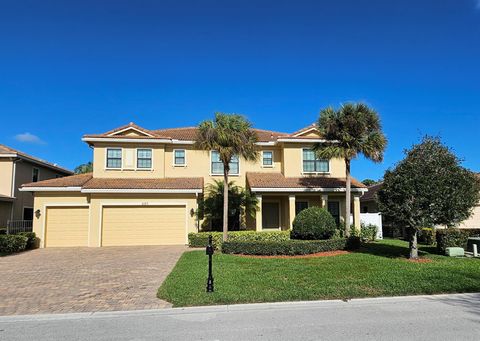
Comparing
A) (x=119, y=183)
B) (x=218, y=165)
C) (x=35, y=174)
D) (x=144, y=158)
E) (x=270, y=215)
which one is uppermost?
(x=144, y=158)

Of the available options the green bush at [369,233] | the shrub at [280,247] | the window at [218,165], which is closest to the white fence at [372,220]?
the green bush at [369,233]

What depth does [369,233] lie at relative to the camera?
67.2 feet

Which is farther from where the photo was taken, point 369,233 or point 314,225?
point 369,233

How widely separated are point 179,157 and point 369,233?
12651mm

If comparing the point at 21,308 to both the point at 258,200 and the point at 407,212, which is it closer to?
the point at 407,212

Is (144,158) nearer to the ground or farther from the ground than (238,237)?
farther from the ground

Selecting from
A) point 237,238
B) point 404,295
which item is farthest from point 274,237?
point 404,295

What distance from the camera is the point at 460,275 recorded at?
9.80 metres

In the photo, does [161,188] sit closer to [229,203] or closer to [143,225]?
[143,225]

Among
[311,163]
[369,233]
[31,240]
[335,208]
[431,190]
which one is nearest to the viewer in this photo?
[431,190]

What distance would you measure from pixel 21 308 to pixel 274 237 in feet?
40.3

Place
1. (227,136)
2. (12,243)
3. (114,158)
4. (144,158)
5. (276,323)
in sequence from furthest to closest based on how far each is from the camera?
(144,158) → (114,158) → (12,243) → (227,136) → (276,323)

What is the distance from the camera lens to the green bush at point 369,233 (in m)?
20.3

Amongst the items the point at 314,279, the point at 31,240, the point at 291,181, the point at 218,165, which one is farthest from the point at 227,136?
the point at 31,240
